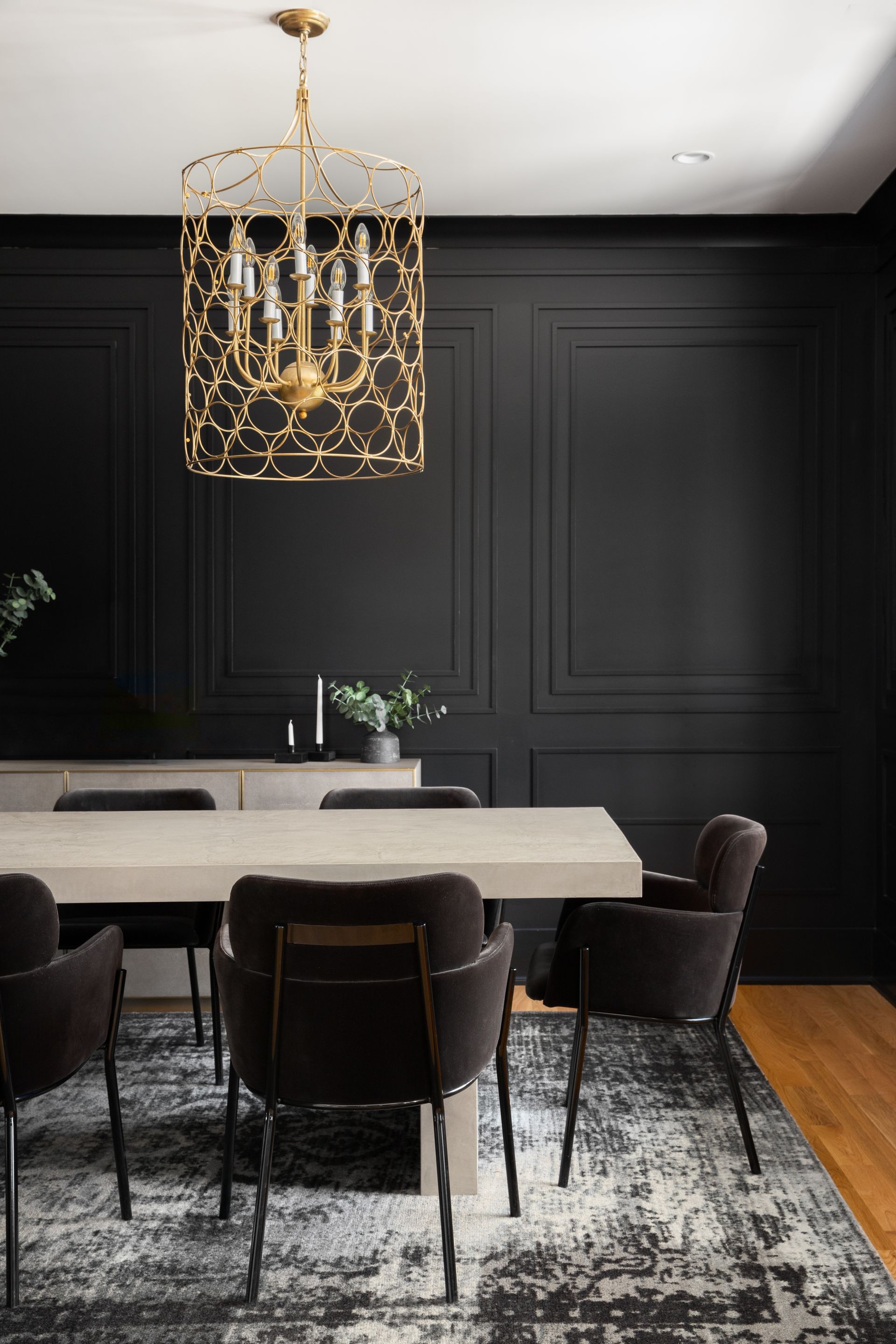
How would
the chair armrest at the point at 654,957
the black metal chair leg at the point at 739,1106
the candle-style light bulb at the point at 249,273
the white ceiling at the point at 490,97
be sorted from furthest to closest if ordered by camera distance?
1. the white ceiling at the point at 490,97
2. the black metal chair leg at the point at 739,1106
3. the chair armrest at the point at 654,957
4. the candle-style light bulb at the point at 249,273

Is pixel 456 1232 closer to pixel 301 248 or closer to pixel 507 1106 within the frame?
pixel 507 1106

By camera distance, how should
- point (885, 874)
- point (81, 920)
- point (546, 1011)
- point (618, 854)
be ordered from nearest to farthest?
point (618, 854)
point (81, 920)
point (546, 1011)
point (885, 874)

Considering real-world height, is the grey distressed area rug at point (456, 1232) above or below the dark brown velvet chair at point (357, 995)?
below

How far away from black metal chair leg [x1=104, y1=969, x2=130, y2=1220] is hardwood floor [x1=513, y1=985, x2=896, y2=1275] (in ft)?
5.29

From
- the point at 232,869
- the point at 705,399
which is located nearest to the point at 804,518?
the point at 705,399

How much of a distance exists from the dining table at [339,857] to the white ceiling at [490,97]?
7.07 feet

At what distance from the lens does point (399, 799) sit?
329cm

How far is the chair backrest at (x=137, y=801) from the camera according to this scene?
3309mm

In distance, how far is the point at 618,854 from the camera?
2.40 m

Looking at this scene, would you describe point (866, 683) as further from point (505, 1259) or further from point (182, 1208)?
Result: point (182, 1208)

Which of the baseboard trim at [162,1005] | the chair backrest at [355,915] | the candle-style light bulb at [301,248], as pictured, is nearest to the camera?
the chair backrest at [355,915]

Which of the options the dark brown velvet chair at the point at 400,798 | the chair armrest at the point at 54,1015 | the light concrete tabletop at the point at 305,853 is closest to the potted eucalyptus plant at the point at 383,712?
the dark brown velvet chair at the point at 400,798

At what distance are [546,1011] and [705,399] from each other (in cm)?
246

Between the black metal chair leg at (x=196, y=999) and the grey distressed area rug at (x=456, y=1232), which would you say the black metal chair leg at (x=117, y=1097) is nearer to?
the grey distressed area rug at (x=456, y=1232)
